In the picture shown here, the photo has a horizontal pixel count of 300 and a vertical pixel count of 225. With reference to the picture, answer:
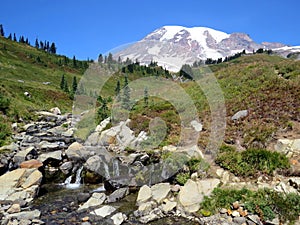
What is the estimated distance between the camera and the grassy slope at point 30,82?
39.0 m

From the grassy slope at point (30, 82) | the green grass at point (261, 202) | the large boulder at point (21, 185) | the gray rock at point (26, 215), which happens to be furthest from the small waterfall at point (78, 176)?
the grassy slope at point (30, 82)

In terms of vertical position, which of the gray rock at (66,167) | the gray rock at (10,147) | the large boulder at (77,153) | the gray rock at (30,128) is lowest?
the gray rock at (66,167)

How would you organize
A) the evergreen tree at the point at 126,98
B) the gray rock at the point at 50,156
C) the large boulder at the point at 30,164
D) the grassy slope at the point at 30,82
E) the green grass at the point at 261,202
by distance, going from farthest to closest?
the grassy slope at the point at 30,82, the evergreen tree at the point at 126,98, the gray rock at the point at 50,156, the large boulder at the point at 30,164, the green grass at the point at 261,202

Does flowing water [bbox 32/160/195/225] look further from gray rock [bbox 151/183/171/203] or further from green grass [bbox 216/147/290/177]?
green grass [bbox 216/147/290/177]

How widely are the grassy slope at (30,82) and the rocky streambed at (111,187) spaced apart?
493 inches

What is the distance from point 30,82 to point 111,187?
66.3 metres

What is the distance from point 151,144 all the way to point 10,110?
871 inches

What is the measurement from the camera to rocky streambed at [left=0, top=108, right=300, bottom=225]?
38.3 ft

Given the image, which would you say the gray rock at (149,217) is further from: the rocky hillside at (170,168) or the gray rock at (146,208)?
the gray rock at (146,208)

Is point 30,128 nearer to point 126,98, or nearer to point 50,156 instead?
point 126,98

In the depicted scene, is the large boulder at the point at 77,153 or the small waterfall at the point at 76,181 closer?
the small waterfall at the point at 76,181

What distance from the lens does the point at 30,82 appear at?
238 feet

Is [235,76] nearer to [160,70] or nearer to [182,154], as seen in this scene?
[182,154]

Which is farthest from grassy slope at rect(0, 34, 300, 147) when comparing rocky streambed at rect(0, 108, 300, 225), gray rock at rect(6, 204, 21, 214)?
gray rock at rect(6, 204, 21, 214)
